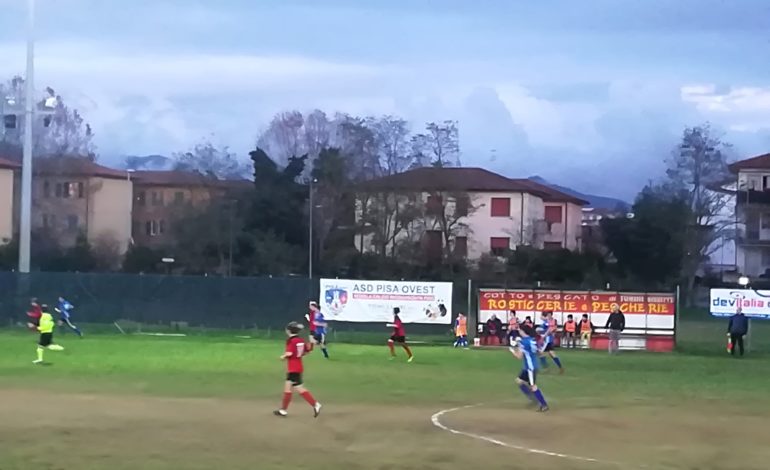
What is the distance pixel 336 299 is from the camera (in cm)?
4966

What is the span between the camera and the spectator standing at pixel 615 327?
136ft

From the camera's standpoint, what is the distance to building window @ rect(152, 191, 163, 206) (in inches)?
3371

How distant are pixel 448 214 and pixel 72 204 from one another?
25010 millimetres

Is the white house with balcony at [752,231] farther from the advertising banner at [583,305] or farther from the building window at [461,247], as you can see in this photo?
the advertising banner at [583,305]

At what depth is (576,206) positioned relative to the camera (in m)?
91.8

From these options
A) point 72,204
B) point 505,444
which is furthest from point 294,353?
→ point 72,204

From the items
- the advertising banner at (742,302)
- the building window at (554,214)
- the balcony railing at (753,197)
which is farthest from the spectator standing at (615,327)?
the building window at (554,214)

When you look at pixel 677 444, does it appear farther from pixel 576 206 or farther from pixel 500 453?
pixel 576 206

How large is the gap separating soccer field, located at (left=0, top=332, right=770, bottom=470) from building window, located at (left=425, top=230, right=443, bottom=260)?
1533 inches

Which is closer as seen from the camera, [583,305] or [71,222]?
[583,305]

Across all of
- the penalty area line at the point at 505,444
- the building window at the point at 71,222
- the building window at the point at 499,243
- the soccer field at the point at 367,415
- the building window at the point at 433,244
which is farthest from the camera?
the building window at the point at 71,222

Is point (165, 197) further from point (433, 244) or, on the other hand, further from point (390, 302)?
point (390, 302)

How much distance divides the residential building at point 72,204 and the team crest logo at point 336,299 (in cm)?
3197

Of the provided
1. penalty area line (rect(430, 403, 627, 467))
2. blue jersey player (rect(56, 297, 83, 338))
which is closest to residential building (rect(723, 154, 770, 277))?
blue jersey player (rect(56, 297, 83, 338))
